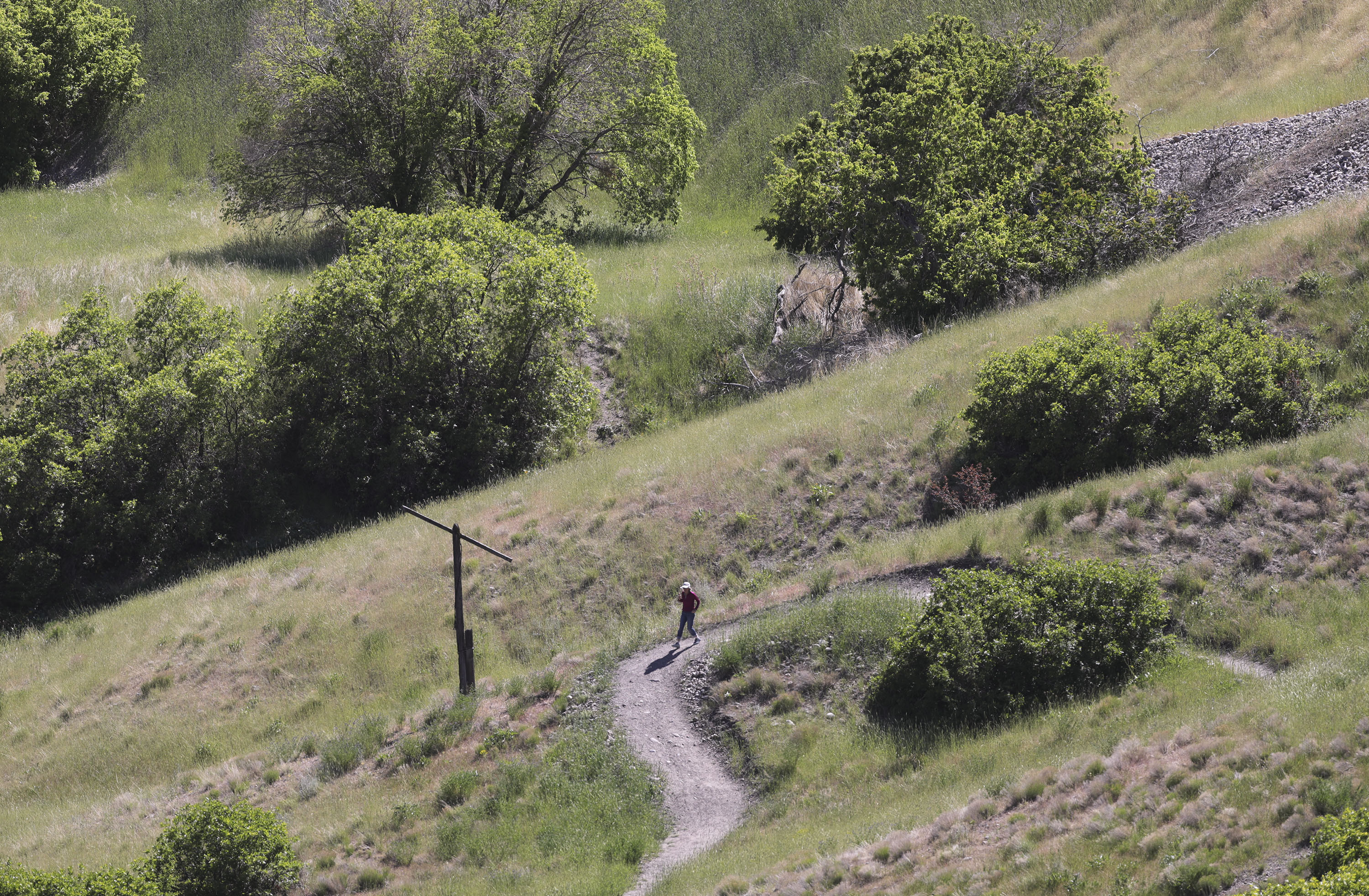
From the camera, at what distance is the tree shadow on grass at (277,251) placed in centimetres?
4062

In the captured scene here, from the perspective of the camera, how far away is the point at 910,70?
39.2 metres

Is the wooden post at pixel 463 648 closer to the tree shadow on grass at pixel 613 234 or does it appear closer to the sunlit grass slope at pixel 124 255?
the sunlit grass slope at pixel 124 255

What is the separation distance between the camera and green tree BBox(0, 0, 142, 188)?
51.8m

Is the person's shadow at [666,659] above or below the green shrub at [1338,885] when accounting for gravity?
below

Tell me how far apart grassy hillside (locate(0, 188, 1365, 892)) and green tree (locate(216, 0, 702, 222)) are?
641 inches

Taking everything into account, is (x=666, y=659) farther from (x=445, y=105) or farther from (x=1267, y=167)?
(x=445, y=105)

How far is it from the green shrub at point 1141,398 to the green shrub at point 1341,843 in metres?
11.7

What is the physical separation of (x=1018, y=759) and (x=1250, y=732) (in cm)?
289

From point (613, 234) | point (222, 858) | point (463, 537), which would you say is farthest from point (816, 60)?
point (222, 858)

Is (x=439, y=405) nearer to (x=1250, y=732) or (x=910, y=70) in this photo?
(x=910, y=70)

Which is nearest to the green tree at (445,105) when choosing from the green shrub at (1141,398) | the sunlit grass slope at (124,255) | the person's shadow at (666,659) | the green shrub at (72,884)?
the sunlit grass slope at (124,255)

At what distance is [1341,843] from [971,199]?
23977 mm

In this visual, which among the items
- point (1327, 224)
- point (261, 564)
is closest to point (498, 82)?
point (261, 564)

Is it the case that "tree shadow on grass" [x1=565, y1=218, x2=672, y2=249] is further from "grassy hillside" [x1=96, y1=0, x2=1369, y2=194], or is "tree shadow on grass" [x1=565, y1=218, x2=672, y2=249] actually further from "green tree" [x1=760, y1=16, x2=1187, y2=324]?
"green tree" [x1=760, y1=16, x2=1187, y2=324]
